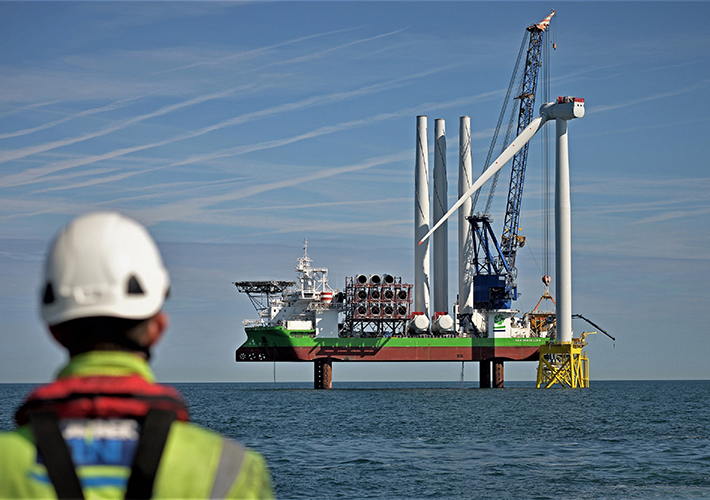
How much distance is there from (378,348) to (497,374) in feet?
54.0

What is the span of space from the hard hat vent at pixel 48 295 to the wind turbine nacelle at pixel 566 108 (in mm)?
86215

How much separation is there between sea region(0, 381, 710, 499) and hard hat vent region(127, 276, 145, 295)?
74.4 feet

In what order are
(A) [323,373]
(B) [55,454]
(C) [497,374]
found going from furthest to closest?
(C) [497,374] < (A) [323,373] < (B) [55,454]

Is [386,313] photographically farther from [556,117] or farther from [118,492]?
[118,492]

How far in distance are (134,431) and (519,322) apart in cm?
9775

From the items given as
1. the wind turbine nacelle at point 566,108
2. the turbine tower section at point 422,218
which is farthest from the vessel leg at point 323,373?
the wind turbine nacelle at point 566,108

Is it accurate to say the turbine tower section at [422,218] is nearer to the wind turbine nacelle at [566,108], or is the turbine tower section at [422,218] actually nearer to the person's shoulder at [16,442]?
the wind turbine nacelle at [566,108]

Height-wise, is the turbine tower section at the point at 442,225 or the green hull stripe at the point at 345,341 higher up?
the turbine tower section at the point at 442,225

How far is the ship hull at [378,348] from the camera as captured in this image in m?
89.1

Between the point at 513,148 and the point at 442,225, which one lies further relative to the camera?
the point at 442,225

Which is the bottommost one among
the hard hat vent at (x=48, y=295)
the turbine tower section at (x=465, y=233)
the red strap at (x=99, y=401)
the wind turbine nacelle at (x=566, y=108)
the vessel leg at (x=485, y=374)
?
the vessel leg at (x=485, y=374)

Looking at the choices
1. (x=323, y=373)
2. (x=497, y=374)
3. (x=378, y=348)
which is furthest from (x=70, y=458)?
(x=497, y=374)

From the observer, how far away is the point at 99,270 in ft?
8.09

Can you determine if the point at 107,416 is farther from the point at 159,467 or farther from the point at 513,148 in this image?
the point at 513,148
